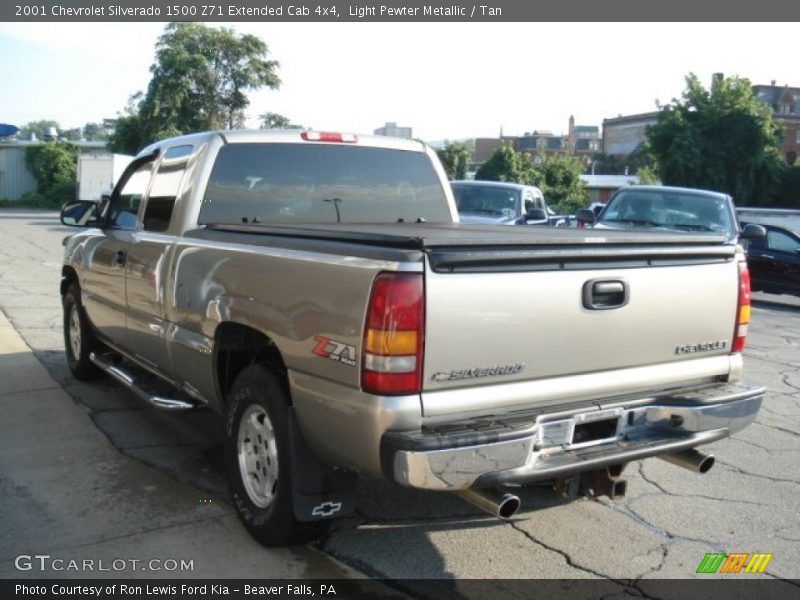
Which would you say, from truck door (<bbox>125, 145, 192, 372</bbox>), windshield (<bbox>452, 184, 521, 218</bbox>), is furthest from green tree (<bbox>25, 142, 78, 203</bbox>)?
truck door (<bbox>125, 145, 192, 372</bbox>)

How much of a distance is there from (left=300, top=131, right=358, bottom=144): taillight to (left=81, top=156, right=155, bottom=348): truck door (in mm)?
1185

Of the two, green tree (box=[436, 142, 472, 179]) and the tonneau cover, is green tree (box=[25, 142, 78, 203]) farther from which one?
the tonneau cover

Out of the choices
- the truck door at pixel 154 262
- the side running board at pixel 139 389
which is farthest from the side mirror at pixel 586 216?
the truck door at pixel 154 262

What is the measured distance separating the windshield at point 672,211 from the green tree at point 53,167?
147 feet

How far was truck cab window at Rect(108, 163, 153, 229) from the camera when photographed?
18.2 ft

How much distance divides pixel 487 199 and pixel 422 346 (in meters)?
11.5

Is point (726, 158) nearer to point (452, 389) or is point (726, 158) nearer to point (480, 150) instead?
point (452, 389)

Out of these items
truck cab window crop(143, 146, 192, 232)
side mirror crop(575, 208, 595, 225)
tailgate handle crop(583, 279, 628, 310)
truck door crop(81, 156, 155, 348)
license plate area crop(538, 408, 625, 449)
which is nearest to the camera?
license plate area crop(538, 408, 625, 449)

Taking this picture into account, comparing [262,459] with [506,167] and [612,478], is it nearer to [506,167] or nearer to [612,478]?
[612,478]

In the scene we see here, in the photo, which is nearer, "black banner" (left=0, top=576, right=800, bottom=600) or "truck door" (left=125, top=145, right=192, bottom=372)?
"black banner" (left=0, top=576, right=800, bottom=600)

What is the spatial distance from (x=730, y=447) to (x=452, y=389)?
334 centimetres

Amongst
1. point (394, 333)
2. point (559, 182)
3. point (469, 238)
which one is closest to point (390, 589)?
point (394, 333)

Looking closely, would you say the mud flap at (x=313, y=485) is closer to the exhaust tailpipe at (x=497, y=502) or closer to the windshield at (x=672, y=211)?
the exhaust tailpipe at (x=497, y=502)

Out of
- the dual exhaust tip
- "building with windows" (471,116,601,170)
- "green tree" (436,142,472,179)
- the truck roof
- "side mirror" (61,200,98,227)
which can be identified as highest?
"building with windows" (471,116,601,170)
